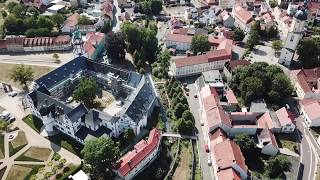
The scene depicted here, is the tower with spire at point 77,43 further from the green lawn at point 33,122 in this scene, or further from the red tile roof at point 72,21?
the red tile roof at point 72,21

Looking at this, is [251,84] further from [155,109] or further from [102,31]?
[102,31]

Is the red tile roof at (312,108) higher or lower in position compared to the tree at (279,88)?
lower

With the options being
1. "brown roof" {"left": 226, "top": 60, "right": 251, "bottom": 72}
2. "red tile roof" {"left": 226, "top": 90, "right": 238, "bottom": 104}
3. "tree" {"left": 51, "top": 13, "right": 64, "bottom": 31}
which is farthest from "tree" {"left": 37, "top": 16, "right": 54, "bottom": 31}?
"red tile roof" {"left": 226, "top": 90, "right": 238, "bottom": 104}

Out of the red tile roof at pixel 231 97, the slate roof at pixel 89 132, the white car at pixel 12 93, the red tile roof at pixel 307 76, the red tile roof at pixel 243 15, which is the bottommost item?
the slate roof at pixel 89 132

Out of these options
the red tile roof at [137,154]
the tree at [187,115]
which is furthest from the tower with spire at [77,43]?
the red tile roof at [137,154]

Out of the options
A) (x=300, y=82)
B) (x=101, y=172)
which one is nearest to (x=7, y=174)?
(x=101, y=172)

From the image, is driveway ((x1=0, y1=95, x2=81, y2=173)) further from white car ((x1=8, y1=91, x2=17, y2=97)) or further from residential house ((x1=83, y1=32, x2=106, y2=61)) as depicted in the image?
residential house ((x1=83, y1=32, x2=106, y2=61))
